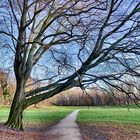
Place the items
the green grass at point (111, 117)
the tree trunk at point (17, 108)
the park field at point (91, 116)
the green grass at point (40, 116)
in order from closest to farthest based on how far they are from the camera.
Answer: the tree trunk at point (17, 108)
the green grass at point (111, 117)
the park field at point (91, 116)
the green grass at point (40, 116)

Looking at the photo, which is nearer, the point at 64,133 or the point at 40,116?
the point at 64,133

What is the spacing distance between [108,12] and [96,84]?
3.36 meters

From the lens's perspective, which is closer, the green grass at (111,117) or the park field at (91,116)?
the green grass at (111,117)

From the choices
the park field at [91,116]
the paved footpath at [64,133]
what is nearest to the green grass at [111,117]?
the park field at [91,116]

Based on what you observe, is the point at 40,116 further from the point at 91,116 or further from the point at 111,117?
the point at 111,117

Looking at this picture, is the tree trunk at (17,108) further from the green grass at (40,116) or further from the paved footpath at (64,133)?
the green grass at (40,116)

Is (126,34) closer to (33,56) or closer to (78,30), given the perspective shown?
(78,30)

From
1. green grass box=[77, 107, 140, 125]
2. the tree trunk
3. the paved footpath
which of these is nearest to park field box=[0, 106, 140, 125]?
green grass box=[77, 107, 140, 125]

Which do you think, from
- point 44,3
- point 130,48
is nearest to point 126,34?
point 130,48

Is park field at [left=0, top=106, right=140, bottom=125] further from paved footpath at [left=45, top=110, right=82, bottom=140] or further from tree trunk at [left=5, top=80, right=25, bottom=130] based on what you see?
tree trunk at [left=5, top=80, right=25, bottom=130]

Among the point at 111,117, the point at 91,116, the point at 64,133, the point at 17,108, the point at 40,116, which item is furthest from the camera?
the point at 40,116

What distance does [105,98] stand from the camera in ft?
58.2

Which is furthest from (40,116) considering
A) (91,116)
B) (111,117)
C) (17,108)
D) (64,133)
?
(64,133)

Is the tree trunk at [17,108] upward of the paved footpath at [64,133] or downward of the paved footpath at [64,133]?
upward
